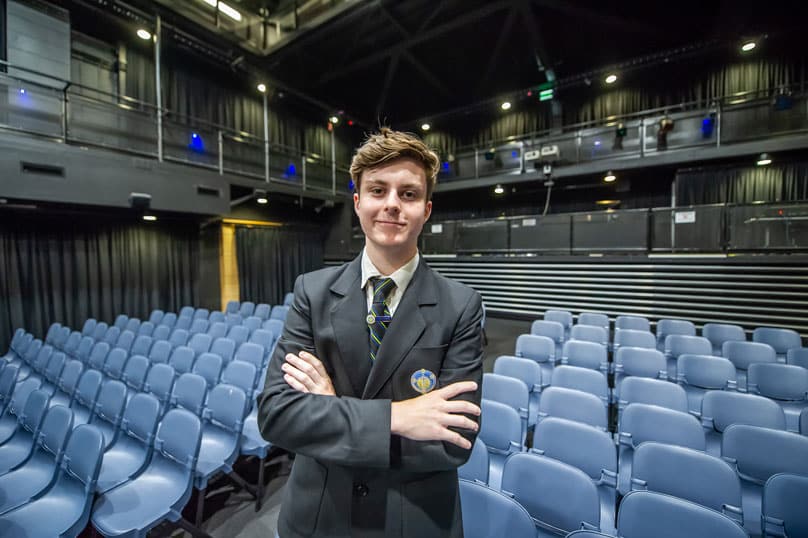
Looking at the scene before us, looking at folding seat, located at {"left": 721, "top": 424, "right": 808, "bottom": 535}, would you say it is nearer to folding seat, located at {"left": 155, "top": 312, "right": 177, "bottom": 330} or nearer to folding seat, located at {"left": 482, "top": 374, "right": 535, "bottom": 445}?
folding seat, located at {"left": 482, "top": 374, "right": 535, "bottom": 445}

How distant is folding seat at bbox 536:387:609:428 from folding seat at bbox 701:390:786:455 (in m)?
0.78

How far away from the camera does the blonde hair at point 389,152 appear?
93cm

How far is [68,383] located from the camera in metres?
3.68

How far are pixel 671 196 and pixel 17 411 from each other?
13671mm

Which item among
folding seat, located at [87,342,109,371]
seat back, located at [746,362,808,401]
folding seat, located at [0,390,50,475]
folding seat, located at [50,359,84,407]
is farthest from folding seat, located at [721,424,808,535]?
folding seat, located at [87,342,109,371]

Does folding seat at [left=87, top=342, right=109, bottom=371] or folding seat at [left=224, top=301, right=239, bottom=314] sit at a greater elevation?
folding seat at [left=224, top=301, right=239, bottom=314]

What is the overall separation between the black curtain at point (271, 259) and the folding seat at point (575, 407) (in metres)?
9.03

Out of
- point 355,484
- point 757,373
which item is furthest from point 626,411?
point 355,484

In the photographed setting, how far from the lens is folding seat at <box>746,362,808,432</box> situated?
3037 millimetres

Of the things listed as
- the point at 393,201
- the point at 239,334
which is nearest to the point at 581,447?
the point at 393,201

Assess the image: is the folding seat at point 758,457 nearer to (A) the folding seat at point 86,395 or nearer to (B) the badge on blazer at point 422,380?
(B) the badge on blazer at point 422,380

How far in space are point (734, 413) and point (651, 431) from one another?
2.54ft

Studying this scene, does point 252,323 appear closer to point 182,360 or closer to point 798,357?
point 182,360

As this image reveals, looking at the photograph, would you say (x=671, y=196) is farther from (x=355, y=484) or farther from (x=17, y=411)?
(x=17, y=411)
